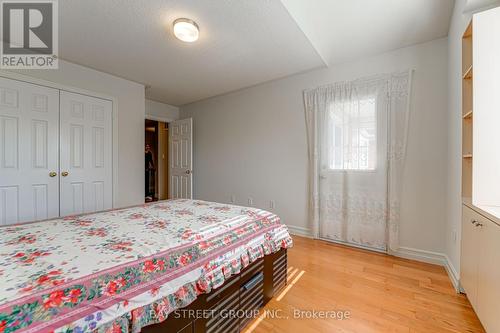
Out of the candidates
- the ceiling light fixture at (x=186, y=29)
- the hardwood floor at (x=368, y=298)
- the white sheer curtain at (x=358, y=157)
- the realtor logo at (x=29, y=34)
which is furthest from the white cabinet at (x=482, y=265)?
the realtor logo at (x=29, y=34)

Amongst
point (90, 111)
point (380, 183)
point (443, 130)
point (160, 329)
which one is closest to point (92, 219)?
point (160, 329)

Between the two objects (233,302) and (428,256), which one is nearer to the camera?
(233,302)

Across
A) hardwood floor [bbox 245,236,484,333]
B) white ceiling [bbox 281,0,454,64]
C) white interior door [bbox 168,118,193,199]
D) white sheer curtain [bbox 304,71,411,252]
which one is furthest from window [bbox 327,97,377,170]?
white interior door [bbox 168,118,193,199]

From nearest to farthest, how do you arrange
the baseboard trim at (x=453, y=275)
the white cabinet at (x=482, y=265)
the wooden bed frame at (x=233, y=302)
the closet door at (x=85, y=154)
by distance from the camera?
the wooden bed frame at (x=233, y=302), the white cabinet at (x=482, y=265), the baseboard trim at (x=453, y=275), the closet door at (x=85, y=154)

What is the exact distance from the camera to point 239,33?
2.29 metres

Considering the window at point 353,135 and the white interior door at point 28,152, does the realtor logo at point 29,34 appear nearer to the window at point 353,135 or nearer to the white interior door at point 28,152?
the white interior door at point 28,152

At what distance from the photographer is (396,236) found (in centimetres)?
254

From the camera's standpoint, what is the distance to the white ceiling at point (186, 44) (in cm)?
192

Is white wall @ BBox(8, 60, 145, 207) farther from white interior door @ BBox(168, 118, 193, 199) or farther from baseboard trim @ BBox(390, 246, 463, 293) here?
baseboard trim @ BBox(390, 246, 463, 293)

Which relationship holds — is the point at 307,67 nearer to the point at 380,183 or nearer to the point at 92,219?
the point at 380,183

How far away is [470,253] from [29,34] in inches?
174

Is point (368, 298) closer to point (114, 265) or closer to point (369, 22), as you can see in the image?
point (114, 265)

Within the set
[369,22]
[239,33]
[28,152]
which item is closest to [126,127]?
[28,152]

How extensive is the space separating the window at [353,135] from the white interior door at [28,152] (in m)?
3.63
